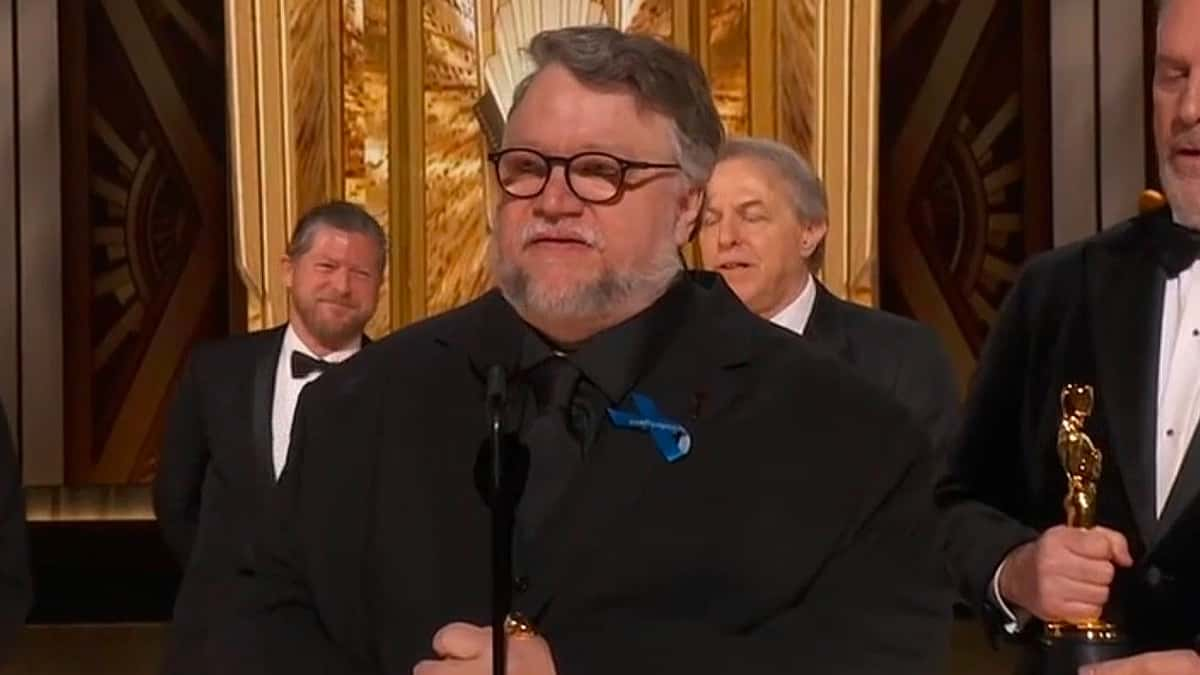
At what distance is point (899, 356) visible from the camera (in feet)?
12.7

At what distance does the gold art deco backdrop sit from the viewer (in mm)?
6648

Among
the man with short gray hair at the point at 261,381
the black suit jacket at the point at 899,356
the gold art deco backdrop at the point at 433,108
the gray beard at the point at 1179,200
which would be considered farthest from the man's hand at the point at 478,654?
the gold art deco backdrop at the point at 433,108

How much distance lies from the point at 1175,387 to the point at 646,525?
0.63 m

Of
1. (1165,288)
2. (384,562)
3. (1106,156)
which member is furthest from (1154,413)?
(1106,156)

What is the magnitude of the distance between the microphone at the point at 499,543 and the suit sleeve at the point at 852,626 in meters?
0.14

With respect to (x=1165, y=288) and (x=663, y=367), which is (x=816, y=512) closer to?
(x=663, y=367)

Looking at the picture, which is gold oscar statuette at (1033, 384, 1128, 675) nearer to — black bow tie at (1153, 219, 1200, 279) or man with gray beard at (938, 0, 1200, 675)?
man with gray beard at (938, 0, 1200, 675)

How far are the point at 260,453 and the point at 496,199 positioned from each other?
7.23 ft

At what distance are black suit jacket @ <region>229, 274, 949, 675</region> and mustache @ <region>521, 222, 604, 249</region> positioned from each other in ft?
0.53

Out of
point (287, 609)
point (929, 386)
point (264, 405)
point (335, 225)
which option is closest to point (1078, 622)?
point (287, 609)

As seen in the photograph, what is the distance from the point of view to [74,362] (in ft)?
23.8

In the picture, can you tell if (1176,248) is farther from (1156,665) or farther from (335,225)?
(335,225)

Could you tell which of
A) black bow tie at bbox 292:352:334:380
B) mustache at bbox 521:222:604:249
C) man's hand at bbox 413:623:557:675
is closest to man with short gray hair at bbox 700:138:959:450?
black bow tie at bbox 292:352:334:380

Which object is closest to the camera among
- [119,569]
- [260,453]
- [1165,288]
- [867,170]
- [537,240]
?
[537,240]
